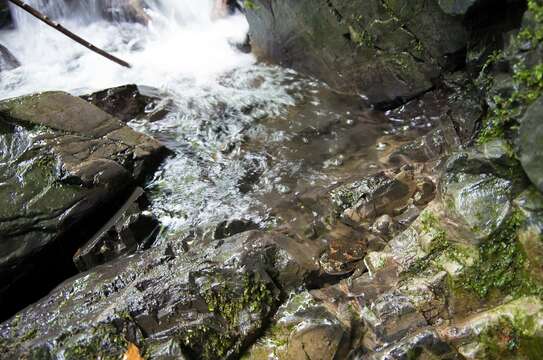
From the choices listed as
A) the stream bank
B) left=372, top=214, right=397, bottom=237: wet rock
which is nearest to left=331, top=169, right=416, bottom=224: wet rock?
the stream bank

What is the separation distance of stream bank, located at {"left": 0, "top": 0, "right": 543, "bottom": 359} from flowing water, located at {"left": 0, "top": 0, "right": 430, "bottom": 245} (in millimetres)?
40

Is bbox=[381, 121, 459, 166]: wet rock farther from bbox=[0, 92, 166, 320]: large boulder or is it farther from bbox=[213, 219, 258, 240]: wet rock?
bbox=[0, 92, 166, 320]: large boulder

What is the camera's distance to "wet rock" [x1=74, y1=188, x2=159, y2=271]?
15.6 ft

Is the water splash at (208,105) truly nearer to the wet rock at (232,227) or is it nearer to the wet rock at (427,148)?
the wet rock at (232,227)

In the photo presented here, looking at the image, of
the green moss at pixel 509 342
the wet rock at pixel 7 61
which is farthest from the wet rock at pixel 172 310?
the wet rock at pixel 7 61

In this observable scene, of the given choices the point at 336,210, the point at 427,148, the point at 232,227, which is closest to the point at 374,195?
the point at 336,210

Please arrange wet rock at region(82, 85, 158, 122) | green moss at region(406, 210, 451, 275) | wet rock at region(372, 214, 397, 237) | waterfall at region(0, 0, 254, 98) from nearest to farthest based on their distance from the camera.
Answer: green moss at region(406, 210, 451, 275) < wet rock at region(372, 214, 397, 237) < wet rock at region(82, 85, 158, 122) < waterfall at region(0, 0, 254, 98)

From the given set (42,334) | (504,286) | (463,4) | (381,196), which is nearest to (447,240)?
(504,286)

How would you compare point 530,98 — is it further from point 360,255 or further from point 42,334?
point 42,334

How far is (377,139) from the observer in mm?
6113

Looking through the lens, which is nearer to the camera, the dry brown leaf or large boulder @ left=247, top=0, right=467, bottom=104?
the dry brown leaf

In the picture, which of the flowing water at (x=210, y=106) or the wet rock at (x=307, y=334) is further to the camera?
the flowing water at (x=210, y=106)

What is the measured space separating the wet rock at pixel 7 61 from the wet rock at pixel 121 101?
4175 millimetres

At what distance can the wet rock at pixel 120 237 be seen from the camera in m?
4.74
